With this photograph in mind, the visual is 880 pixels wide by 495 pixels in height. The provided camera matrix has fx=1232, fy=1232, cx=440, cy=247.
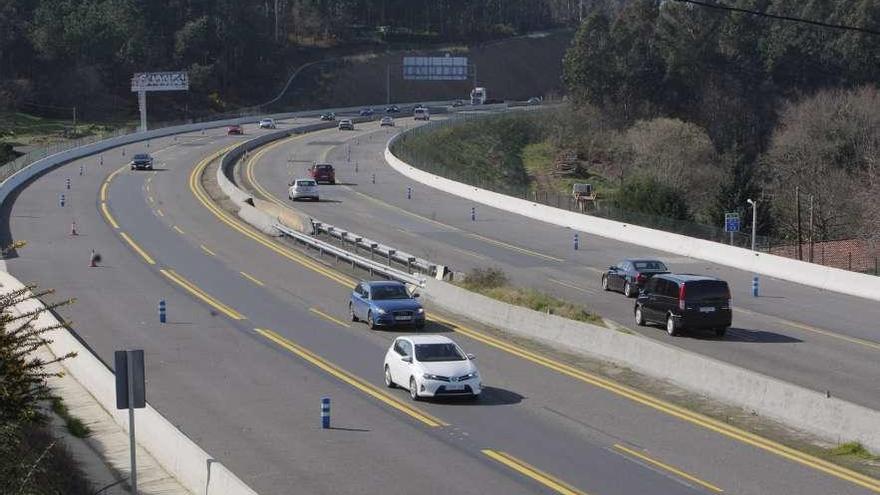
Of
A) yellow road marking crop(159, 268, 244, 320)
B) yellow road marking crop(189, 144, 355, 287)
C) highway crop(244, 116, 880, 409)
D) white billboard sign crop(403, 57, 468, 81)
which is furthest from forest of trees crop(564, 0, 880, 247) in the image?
yellow road marking crop(159, 268, 244, 320)

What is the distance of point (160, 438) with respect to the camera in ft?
68.2

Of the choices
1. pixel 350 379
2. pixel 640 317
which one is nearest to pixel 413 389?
pixel 350 379

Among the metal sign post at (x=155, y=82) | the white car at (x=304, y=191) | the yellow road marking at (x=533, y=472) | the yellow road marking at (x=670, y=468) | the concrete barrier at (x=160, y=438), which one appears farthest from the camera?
the metal sign post at (x=155, y=82)

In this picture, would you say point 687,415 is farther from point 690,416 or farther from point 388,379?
point 388,379

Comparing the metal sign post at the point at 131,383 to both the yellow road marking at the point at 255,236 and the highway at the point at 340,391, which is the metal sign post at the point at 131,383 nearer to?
the highway at the point at 340,391

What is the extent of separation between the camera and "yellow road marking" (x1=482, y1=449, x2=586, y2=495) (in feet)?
60.9

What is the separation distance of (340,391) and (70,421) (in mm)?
5676

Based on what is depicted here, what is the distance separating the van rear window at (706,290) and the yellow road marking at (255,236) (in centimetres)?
1382

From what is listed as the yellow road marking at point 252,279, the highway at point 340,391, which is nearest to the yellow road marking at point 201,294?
the highway at point 340,391

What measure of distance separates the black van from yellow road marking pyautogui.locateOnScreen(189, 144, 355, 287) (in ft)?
42.6

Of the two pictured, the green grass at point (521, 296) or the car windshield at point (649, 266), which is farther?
the car windshield at point (649, 266)

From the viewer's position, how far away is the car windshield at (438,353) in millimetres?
25922

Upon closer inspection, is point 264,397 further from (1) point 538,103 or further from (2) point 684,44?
(1) point 538,103

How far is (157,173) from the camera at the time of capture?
8175 cm
